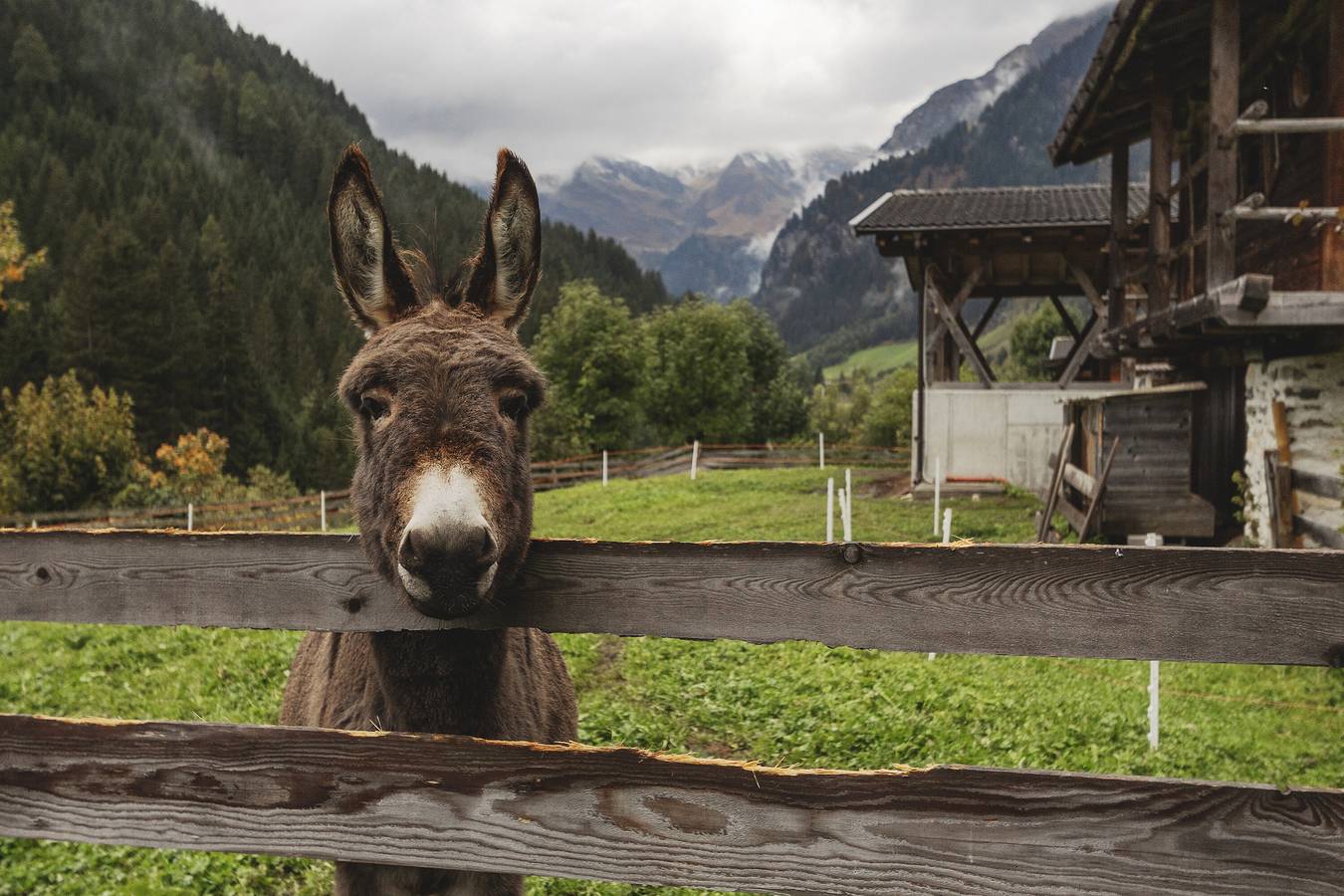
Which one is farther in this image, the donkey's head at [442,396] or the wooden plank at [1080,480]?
the wooden plank at [1080,480]

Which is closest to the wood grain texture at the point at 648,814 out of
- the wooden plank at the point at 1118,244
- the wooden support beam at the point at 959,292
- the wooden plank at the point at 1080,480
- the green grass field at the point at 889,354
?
the wooden plank at the point at 1080,480

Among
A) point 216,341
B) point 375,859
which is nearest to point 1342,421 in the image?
point 375,859

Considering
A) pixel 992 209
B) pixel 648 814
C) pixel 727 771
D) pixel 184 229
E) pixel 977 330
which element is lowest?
pixel 648 814

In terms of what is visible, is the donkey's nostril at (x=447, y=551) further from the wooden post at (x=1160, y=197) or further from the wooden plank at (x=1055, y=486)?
the wooden plank at (x=1055, y=486)

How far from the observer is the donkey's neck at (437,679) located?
7.57ft

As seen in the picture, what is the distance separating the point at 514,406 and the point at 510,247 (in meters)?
0.53

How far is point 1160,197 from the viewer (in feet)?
32.5

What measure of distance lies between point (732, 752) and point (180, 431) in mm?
59352

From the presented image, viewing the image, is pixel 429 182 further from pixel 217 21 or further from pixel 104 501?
pixel 104 501

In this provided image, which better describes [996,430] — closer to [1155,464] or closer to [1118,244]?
[1118,244]

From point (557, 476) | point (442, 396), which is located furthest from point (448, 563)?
point (557, 476)

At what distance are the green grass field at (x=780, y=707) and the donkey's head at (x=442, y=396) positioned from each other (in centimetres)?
304

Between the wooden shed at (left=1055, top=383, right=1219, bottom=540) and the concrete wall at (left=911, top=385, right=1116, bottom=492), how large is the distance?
738cm

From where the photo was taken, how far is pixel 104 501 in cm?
3073
